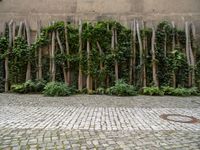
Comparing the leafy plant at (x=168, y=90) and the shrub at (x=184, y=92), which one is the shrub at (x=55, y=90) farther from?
the shrub at (x=184, y=92)

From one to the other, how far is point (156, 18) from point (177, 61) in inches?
79.9

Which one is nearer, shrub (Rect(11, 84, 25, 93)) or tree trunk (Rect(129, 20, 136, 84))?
shrub (Rect(11, 84, 25, 93))

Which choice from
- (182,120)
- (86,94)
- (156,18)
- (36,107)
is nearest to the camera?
(182,120)

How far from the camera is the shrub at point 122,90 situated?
9.98 meters

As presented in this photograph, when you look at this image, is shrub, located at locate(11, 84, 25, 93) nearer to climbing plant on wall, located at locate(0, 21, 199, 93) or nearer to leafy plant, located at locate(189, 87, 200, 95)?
climbing plant on wall, located at locate(0, 21, 199, 93)

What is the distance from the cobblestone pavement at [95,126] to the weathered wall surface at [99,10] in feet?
14.7

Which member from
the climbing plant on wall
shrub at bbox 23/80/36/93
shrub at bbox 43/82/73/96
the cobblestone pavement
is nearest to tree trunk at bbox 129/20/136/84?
the climbing plant on wall

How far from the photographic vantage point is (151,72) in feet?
35.4

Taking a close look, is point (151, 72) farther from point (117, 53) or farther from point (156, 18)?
point (156, 18)

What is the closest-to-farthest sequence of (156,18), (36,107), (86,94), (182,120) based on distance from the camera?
(182,120), (36,107), (86,94), (156,18)

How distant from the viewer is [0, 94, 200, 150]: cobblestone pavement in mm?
4254

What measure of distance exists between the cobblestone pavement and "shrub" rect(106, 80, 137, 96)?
5.72 ft

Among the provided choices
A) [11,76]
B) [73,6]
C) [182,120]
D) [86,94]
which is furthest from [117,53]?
[182,120]

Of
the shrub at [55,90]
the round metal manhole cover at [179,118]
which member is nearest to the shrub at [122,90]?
the shrub at [55,90]
